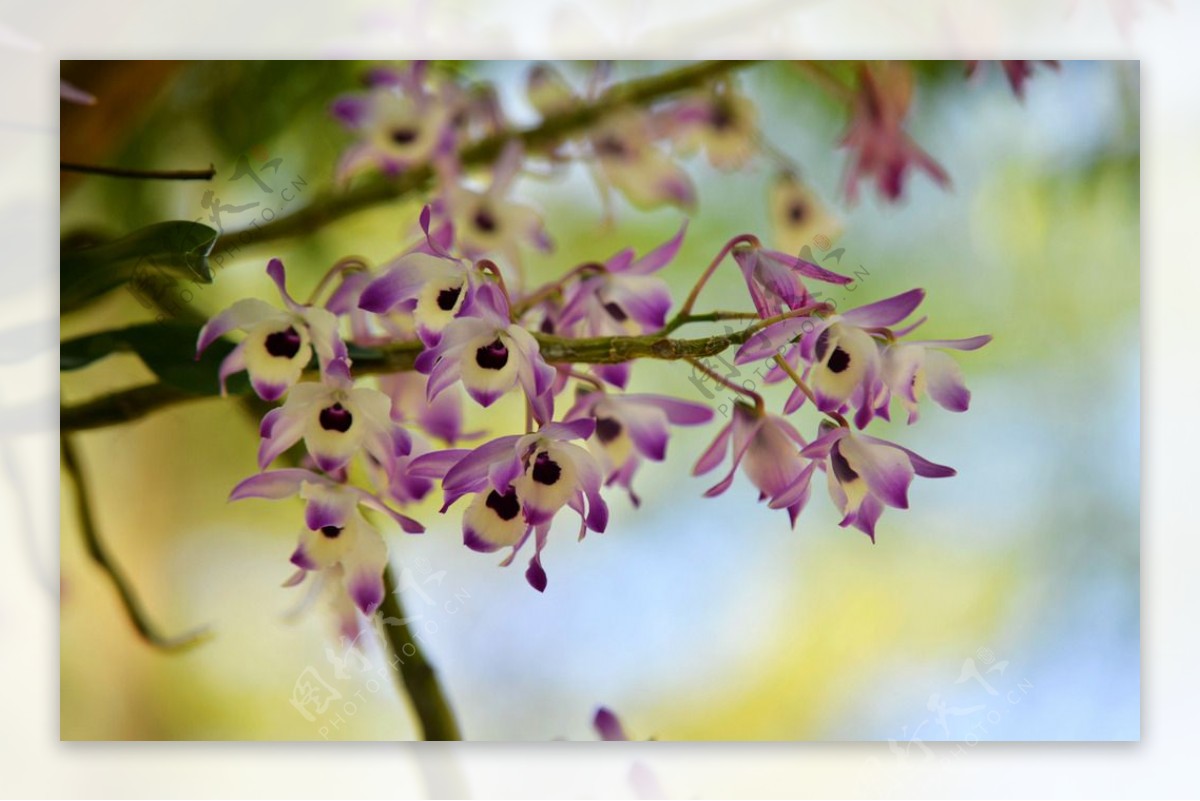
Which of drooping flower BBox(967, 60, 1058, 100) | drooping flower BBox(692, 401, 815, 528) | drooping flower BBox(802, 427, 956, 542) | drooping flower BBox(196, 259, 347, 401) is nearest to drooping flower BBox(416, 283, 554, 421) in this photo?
drooping flower BBox(196, 259, 347, 401)

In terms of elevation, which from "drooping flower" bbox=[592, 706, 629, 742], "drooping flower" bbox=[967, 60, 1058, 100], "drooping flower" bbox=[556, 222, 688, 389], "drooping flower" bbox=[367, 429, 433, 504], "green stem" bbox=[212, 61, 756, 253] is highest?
"drooping flower" bbox=[967, 60, 1058, 100]

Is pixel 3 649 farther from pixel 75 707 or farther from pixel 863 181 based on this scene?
pixel 863 181

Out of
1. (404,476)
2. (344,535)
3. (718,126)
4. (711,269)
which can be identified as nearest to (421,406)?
(404,476)

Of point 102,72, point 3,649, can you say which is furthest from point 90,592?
point 102,72

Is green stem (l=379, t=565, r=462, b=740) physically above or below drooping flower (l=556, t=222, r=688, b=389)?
below

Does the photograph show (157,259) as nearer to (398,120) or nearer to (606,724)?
(398,120)

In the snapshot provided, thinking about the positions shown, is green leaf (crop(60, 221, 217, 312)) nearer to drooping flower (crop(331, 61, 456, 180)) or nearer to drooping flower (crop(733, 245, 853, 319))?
drooping flower (crop(331, 61, 456, 180))
